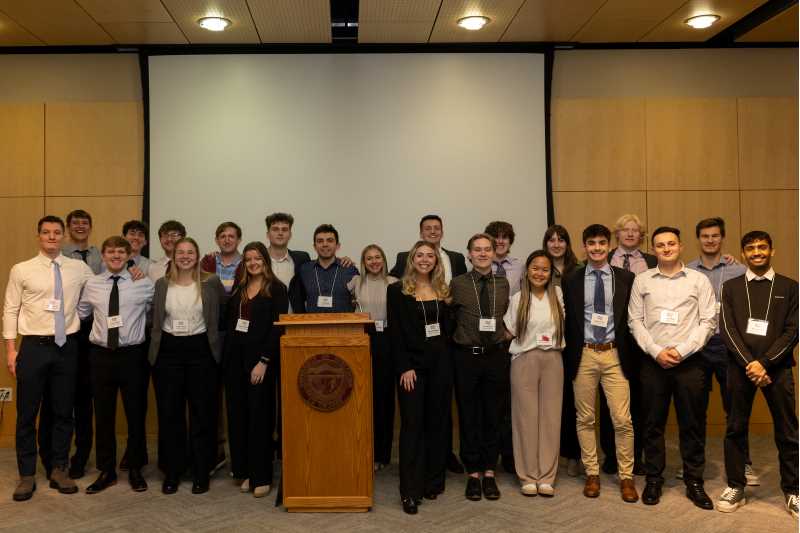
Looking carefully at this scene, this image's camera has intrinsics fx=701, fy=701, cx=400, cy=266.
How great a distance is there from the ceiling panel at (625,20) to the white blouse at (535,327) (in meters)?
2.59

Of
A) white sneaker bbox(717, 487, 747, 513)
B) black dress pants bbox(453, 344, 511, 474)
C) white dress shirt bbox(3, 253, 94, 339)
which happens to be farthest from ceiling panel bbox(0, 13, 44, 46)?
white sneaker bbox(717, 487, 747, 513)

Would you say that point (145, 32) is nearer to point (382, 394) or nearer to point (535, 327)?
point (382, 394)

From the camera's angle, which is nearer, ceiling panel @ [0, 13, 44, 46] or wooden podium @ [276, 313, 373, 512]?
wooden podium @ [276, 313, 373, 512]

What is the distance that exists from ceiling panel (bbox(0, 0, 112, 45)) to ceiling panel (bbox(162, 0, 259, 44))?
71 centimetres

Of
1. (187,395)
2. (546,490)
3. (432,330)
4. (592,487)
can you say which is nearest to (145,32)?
(187,395)

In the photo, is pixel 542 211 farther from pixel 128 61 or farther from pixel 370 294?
pixel 128 61

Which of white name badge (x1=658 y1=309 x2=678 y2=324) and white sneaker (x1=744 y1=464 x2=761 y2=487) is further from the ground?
white name badge (x1=658 y1=309 x2=678 y2=324)

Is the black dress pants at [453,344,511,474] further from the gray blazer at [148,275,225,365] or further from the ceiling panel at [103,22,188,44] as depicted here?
the ceiling panel at [103,22,188,44]

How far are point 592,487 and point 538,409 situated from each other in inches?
22.2

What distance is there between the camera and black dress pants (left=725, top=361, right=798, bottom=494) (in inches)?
155

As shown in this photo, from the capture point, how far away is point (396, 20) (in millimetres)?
5637

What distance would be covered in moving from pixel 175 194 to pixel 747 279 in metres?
4.53

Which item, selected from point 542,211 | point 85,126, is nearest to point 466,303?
point 542,211

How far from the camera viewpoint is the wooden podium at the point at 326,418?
3955 mm
